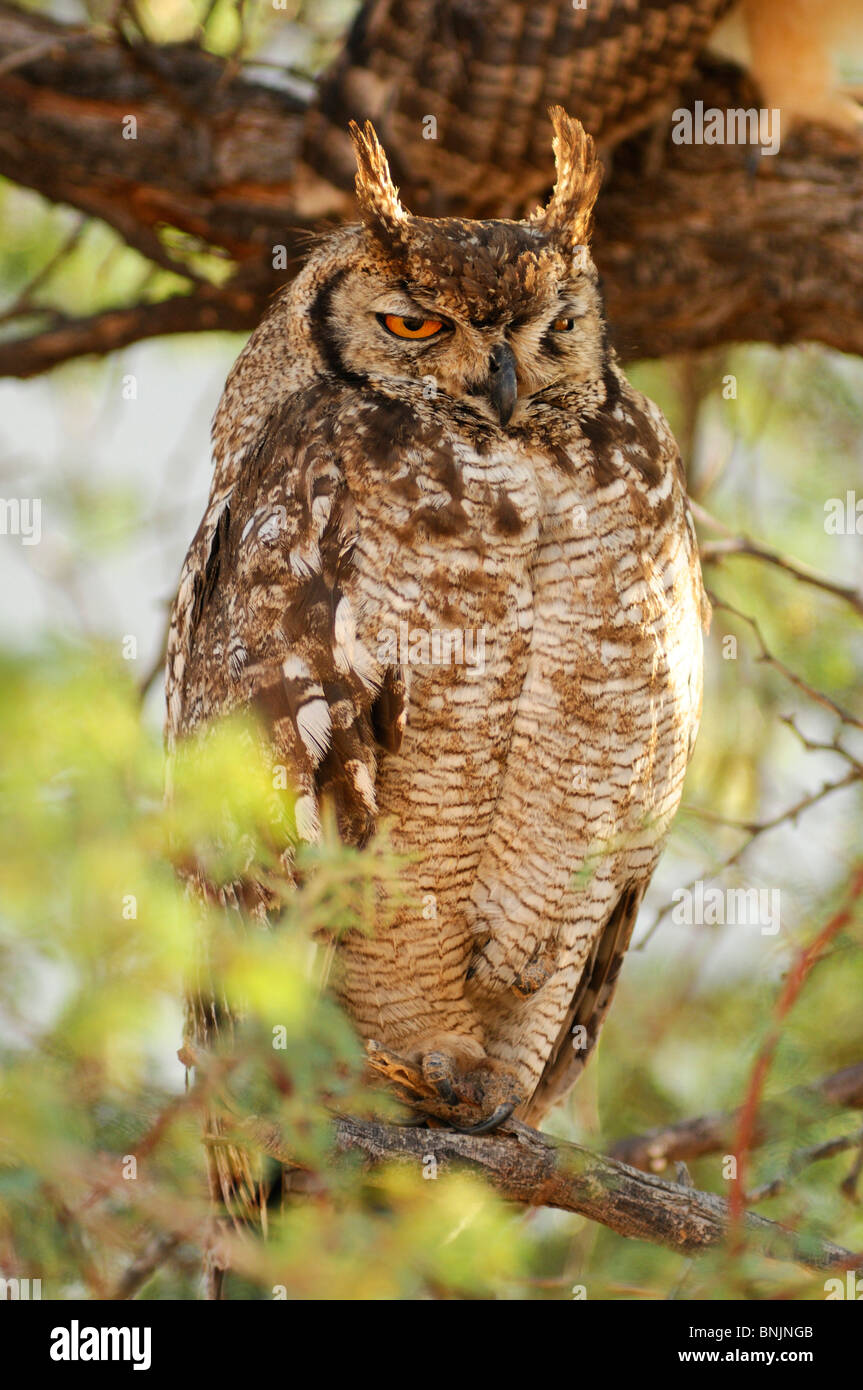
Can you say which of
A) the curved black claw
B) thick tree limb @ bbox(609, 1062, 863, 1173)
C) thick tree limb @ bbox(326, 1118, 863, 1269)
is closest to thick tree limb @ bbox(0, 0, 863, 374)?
thick tree limb @ bbox(609, 1062, 863, 1173)

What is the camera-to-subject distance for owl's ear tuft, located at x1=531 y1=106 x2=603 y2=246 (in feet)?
7.57

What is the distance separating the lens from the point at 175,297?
3.41 m

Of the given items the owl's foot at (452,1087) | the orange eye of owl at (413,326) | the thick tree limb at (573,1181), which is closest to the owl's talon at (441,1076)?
the owl's foot at (452,1087)

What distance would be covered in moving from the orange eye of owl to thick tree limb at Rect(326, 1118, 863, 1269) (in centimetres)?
123

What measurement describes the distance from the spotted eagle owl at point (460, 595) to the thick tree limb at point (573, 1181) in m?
0.22

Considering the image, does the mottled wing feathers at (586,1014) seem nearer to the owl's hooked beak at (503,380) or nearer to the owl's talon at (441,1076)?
the owl's talon at (441,1076)

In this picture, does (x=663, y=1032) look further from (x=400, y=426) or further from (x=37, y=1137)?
(x=37, y=1137)

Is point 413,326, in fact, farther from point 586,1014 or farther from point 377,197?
point 586,1014

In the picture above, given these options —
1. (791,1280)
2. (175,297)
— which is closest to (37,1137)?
(791,1280)

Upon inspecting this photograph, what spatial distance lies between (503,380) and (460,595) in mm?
346

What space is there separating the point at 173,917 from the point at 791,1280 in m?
0.96

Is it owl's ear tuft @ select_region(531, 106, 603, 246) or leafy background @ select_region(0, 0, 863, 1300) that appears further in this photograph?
owl's ear tuft @ select_region(531, 106, 603, 246)

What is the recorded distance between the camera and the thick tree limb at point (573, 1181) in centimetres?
190

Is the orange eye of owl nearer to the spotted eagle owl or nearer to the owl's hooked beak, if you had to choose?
the spotted eagle owl
